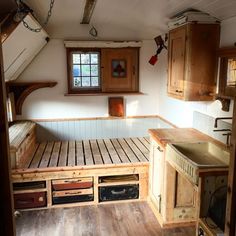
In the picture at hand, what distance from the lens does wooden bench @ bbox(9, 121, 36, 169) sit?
310 cm

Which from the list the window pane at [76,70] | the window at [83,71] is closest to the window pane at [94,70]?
the window at [83,71]

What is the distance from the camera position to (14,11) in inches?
97.8

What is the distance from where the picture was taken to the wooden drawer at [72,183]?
3.24 meters

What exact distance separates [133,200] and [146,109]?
1.72 meters

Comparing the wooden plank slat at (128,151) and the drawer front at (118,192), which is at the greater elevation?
the wooden plank slat at (128,151)

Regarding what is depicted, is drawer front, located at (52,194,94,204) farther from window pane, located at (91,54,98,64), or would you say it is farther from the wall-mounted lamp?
the wall-mounted lamp


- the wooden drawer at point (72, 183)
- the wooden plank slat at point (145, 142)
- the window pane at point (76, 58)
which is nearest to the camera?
the wooden drawer at point (72, 183)

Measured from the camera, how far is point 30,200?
3.21 m

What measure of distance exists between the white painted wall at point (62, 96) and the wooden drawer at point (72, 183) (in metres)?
1.44

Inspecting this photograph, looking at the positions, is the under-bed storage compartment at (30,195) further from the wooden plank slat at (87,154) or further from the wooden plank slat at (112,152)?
the wooden plank slat at (112,152)

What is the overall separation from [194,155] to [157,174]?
1.86ft

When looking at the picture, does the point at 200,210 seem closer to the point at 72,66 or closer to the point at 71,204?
the point at 71,204

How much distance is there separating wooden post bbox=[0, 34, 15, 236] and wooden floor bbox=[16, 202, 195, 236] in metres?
2.04

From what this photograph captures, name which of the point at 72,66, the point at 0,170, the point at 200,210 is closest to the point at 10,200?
the point at 0,170
